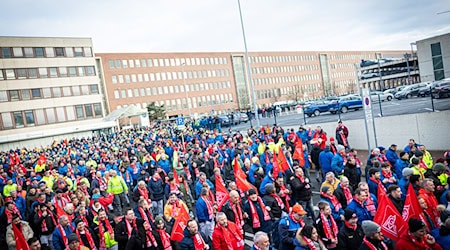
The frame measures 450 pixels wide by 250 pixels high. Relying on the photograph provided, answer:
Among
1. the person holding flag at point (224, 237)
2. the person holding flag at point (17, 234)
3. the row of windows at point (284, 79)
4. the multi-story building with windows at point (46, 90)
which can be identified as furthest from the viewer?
the row of windows at point (284, 79)

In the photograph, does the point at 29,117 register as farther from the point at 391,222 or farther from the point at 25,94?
the point at 391,222

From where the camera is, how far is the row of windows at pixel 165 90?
81125 mm

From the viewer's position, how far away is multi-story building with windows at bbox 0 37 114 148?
52406mm

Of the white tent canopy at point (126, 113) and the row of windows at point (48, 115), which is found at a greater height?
the row of windows at point (48, 115)

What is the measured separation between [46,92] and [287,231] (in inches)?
2263

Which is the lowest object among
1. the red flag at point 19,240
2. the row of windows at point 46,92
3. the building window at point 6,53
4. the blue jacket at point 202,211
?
the blue jacket at point 202,211

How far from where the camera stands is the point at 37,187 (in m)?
10.9

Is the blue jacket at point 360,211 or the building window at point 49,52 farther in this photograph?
the building window at point 49,52

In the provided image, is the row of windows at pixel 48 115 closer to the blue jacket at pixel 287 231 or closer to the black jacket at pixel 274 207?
the black jacket at pixel 274 207

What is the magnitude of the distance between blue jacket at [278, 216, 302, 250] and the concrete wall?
458 inches

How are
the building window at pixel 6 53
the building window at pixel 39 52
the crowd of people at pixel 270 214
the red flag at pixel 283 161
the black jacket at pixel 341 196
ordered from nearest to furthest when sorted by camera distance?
1. the crowd of people at pixel 270 214
2. the black jacket at pixel 341 196
3. the red flag at pixel 283 161
4. the building window at pixel 6 53
5. the building window at pixel 39 52

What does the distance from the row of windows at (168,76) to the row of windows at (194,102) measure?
534 centimetres

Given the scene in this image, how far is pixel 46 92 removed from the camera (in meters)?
55.7

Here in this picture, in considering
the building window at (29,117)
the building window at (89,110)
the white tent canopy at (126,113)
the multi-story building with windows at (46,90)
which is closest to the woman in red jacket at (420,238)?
the white tent canopy at (126,113)
